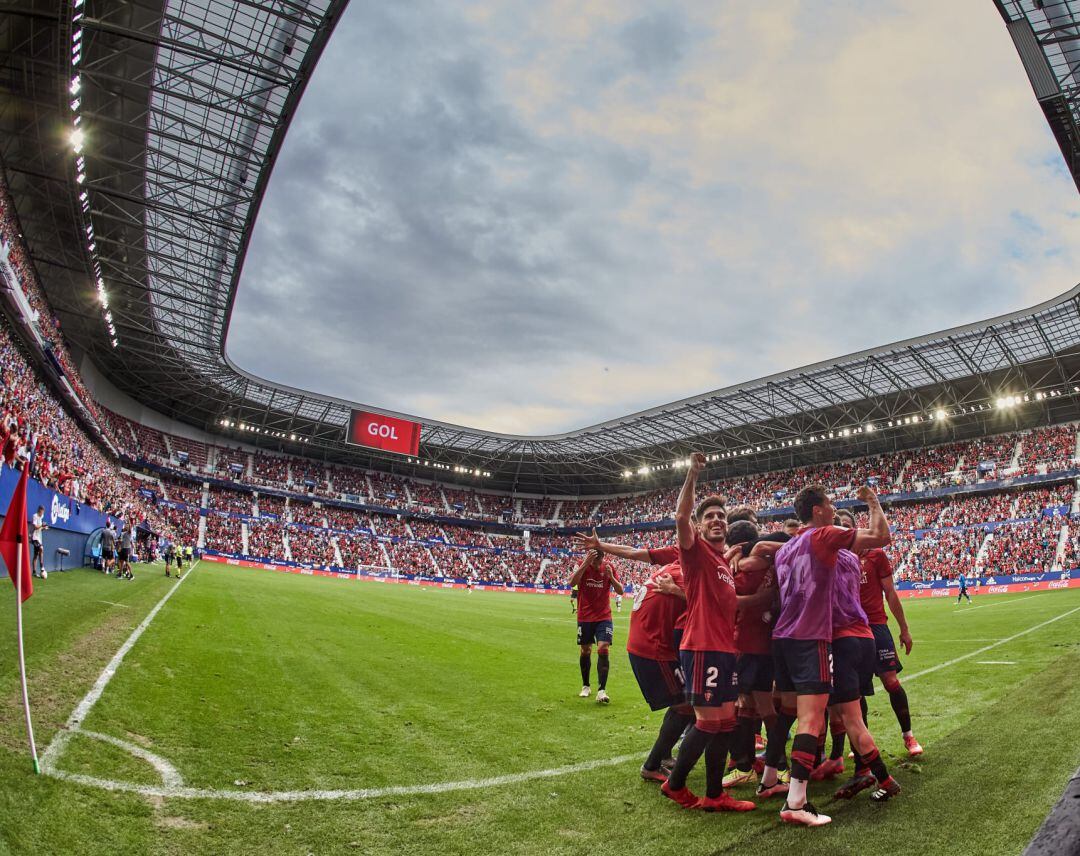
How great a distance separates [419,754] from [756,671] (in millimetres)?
2939

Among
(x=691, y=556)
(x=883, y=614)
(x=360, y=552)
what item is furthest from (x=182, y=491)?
(x=691, y=556)

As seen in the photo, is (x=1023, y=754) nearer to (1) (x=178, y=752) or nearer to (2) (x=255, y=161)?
(1) (x=178, y=752)

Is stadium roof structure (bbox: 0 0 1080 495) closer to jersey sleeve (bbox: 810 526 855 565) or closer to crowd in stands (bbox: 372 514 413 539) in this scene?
crowd in stands (bbox: 372 514 413 539)

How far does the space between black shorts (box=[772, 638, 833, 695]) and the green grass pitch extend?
2.58 feet

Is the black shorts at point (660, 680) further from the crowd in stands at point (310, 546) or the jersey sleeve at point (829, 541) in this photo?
the crowd in stands at point (310, 546)

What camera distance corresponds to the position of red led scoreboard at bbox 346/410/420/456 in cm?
5144

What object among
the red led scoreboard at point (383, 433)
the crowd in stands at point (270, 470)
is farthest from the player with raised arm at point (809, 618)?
the crowd in stands at point (270, 470)

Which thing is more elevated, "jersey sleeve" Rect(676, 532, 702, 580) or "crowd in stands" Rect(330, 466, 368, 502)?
"crowd in stands" Rect(330, 466, 368, 502)

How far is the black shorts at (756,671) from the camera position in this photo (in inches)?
204

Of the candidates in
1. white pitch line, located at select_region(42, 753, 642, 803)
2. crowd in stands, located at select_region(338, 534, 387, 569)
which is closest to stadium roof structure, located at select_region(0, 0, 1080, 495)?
crowd in stands, located at select_region(338, 534, 387, 569)

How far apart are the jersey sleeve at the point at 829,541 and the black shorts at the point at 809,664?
0.61 meters

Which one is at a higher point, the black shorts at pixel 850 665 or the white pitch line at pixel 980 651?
the black shorts at pixel 850 665

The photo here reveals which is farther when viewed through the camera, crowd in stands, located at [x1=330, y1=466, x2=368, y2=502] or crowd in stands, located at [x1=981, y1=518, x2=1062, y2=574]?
crowd in stands, located at [x1=330, y1=466, x2=368, y2=502]

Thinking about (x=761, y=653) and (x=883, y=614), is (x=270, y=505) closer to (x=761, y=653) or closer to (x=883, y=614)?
(x=883, y=614)
